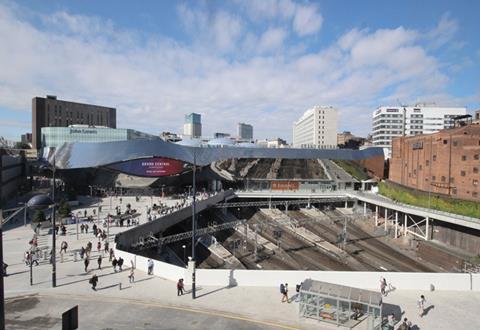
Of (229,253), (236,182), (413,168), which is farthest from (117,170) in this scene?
(413,168)

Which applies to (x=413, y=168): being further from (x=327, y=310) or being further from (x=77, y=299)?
(x=77, y=299)

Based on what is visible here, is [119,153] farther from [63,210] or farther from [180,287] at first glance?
[180,287]

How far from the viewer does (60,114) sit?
440 feet

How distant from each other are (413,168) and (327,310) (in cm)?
5619

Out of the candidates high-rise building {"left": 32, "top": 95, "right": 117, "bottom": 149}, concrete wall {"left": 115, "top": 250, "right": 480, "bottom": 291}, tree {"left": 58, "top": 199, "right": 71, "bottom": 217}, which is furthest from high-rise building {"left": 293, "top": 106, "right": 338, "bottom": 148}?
concrete wall {"left": 115, "top": 250, "right": 480, "bottom": 291}

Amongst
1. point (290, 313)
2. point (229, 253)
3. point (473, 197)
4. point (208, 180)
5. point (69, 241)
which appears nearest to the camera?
point (290, 313)

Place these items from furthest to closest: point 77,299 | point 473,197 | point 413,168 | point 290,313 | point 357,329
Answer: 1. point 413,168
2. point 473,197
3. point 77,299
4. point 290,313
5. point 357,329

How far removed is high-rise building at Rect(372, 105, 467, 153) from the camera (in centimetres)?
14288

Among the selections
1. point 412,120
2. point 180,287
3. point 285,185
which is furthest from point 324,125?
point 180,287

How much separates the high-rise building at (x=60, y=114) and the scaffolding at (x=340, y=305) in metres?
133

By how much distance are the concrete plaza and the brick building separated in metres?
34.8

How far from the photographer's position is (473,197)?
48.8m

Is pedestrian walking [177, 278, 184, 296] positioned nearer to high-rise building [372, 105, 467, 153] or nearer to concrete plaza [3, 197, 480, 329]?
concrete plaza [3, 197, 480, 329]

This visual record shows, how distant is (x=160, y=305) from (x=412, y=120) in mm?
148627
